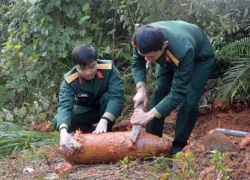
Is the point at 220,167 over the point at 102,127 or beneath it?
over

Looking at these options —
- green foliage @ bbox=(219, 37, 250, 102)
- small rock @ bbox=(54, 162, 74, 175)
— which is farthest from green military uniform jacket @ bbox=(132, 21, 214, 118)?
green foliage @ bbox=(219, 37, 250, 102)

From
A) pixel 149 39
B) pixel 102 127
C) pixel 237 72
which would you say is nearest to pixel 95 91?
pixel 102 127

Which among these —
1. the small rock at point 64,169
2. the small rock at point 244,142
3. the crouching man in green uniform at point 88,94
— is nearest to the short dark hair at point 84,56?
the crouching man in green uniform at point 88,94

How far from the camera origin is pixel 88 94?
447 cm

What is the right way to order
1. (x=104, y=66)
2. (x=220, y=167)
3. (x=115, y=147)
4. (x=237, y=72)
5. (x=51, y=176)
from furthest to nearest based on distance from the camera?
(x=237, y=72)
(x=104, y=66)
(x=115, y=147)
(x=51, y=176)
(x=220, y=167)

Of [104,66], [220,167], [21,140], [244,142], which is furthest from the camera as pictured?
[21,140]

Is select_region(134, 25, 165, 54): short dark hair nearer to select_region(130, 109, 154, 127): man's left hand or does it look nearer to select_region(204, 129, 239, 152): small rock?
select_region(130, 109, 154, 127): man's left hand

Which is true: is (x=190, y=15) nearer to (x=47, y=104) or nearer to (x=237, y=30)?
(x=237, y=30)

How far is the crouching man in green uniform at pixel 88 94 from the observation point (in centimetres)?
400

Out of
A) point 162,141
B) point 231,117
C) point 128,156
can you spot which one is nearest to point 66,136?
point 128,156

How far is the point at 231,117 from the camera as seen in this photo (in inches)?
207

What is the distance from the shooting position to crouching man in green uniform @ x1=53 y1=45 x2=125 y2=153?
400 centimetres

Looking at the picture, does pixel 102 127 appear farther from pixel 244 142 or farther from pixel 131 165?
pixel 244 142

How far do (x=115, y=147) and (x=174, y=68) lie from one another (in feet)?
2.47
